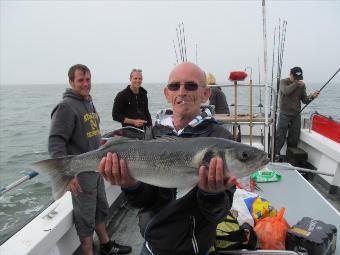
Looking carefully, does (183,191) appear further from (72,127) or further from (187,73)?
(72,127)

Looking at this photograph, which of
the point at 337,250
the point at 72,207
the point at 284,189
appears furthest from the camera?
the point at 284,189

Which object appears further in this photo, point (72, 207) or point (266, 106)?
point (266, 106)

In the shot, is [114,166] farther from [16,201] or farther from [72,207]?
[16,201]

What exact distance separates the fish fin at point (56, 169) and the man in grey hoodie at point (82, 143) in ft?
3.05

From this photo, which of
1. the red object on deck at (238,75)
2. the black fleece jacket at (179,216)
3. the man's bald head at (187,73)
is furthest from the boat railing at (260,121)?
the black fleece jacket at (179,216)

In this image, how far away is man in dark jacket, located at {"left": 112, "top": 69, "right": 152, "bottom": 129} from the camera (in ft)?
20.4

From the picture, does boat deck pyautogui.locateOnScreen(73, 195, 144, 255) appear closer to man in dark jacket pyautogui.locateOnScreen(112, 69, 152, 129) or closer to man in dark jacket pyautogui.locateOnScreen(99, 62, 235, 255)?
man in dark jacket pyautogui.locateOnScreen(112, 69, 152, 129)

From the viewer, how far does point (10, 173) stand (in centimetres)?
1195

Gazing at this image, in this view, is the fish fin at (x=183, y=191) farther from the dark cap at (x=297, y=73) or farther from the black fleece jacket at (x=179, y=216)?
the dark cap at (x=297, y=73)

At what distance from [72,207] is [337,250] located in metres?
2.90

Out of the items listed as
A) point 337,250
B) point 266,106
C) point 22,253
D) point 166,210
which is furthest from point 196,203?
point 266,106

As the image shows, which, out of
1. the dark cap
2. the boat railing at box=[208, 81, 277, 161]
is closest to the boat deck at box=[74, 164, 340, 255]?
the boat railing at box=[208, 81, 277, 161]

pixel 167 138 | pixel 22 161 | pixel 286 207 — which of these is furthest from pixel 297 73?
pixel 22 161

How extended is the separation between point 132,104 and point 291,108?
452 centimetres
